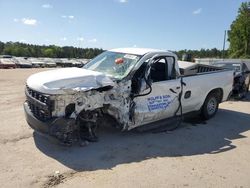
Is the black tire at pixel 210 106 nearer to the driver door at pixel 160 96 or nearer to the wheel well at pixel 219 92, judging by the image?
the wheel well at pixel 219 92

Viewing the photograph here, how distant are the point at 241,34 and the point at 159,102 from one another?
48820 mm

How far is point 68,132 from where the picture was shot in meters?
5.81

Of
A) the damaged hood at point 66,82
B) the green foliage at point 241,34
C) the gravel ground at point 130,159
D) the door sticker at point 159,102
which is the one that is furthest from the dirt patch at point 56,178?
the green foliage at point 241,34

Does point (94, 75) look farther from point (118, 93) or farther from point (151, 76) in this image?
point (151, 76)

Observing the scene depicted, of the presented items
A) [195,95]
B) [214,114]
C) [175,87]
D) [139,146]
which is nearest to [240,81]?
[214,114]

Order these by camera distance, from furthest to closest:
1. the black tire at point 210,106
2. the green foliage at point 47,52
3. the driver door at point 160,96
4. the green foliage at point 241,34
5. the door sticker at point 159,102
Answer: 1. the green foliage at point 47,52
2. the green foliage at point 241,34
3. the black tire at point 210,106
4. the door sticker at point 159,102
5. the driver door at point 160,96

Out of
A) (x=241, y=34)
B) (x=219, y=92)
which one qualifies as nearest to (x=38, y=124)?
(x=219, y=92)

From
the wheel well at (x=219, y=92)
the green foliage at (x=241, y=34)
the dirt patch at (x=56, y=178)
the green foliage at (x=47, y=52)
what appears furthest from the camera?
the green foliage at (x=47, y=52)

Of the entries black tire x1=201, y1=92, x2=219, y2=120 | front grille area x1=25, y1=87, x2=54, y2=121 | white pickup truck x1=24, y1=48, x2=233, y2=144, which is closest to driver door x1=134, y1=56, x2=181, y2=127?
white pickup truck x1=24, y1=48, x2=233, y2=144

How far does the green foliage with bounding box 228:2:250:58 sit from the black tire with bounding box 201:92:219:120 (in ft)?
144

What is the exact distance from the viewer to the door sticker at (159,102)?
22.9 ft

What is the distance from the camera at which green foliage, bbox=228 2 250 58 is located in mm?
50750

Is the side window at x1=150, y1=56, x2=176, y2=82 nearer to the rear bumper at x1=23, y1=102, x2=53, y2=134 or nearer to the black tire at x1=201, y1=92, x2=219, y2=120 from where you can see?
the black tire at x1=201, y1=92, x2=219, y2=120

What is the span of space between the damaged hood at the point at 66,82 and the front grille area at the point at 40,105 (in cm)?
12
